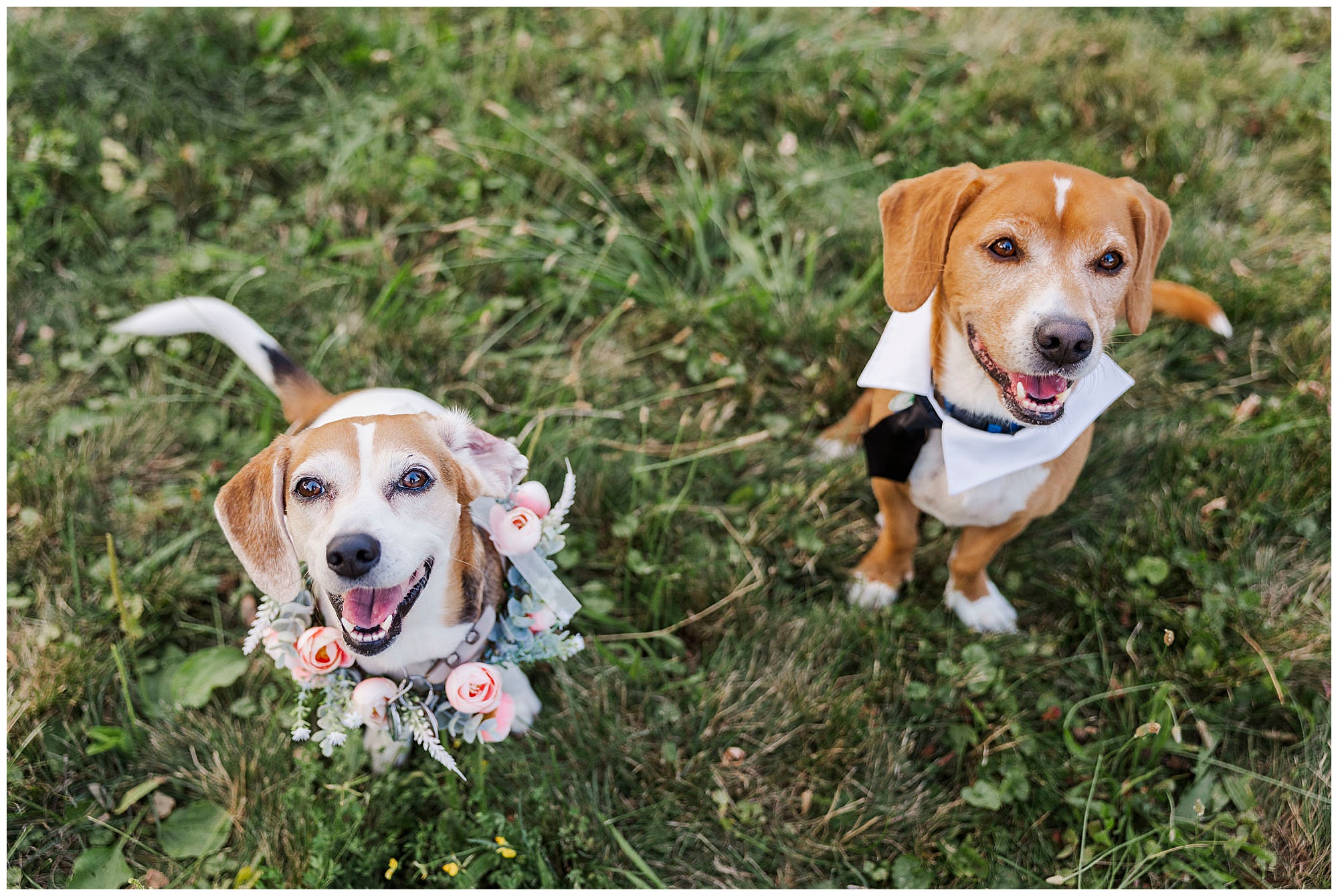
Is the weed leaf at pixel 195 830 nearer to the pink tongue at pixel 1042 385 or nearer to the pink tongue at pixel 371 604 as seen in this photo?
the pink tongue at pixel 371 604

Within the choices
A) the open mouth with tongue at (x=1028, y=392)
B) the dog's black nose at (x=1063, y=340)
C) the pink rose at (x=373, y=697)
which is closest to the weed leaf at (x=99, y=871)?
the pink rose at (x=373, y=697)

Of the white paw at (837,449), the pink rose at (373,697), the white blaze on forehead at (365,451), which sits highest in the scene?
the white blaze on forehead at (365,451)

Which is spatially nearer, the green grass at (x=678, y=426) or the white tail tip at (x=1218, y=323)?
the green grass at (x=678, y=426)

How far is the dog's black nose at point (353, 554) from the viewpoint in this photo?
2156 millimetres

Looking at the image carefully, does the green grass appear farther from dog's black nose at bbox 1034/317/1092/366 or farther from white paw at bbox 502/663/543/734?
dog's black nose at bbox 1034/317/1092/366

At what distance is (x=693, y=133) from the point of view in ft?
14.8

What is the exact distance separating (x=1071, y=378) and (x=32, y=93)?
5.11 metres

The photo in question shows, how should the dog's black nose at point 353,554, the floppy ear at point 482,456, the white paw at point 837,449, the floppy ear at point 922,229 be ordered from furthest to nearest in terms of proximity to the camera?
the white paw at point 837,449, the floppy ear at point 922,229, the floppy ear at point 482,456, the dog's black nose at point 353,554

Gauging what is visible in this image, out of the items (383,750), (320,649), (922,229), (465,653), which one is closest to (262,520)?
(320,649)

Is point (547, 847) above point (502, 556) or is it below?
below

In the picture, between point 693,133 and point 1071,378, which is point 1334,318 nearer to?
point 1071,378

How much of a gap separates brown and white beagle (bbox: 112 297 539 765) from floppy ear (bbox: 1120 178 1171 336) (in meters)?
1.90

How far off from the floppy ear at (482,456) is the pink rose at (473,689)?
51 cm

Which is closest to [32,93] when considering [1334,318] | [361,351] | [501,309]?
[361,351]
